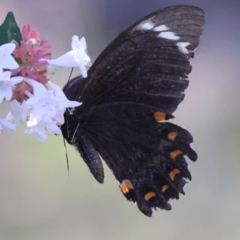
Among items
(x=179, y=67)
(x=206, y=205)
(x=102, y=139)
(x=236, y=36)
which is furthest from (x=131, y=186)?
(x=236, y=36)

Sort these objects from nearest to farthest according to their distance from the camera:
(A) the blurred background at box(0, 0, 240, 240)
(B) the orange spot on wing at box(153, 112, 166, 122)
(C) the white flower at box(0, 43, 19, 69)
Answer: (C) the white flower at box(0, 43, 19, 69), (B) the orange spot on wing at box(153, 112, 166, 122), (A) the blurred background at box(0, 0, 240, 240)

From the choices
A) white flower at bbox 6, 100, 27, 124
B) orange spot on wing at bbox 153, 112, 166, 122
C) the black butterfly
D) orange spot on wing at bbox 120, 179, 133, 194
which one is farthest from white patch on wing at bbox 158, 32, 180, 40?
white flower at bbox 6, 100, 27, 124

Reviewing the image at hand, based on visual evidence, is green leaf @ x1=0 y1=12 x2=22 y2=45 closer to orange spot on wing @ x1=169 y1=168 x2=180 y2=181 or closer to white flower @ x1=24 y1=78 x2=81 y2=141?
white flower @ x1=24 y1=78 x2=81 y2=141

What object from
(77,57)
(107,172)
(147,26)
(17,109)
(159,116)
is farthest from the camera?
(107,172)

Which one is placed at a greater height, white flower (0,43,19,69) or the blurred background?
white flower (0,43,19,69)

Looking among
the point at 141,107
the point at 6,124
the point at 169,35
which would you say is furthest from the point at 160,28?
the point at 6,124

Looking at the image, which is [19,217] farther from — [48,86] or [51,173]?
[48,86]

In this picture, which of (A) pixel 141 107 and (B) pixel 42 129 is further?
(A) pixel 141 107

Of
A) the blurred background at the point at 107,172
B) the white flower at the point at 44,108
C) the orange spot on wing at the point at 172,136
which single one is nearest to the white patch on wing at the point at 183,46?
the orange spot on wing at the point at 172,136

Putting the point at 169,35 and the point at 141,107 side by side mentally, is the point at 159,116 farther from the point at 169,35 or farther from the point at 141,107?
the point at 169,35
